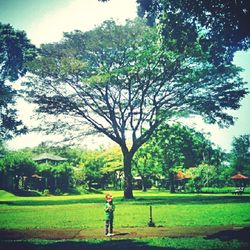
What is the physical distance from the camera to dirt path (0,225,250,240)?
13.4 metres

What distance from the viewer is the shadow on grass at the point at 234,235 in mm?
12266

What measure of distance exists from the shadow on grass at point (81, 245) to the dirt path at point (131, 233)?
1.06m

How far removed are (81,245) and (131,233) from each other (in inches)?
122

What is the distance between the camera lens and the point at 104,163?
71125 mm

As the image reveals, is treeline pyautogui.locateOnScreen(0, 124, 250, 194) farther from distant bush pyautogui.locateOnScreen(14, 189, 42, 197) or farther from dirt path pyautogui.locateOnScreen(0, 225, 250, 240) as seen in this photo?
dirt path pyautogui.locateOnScreen(0, 225, 250, 240)

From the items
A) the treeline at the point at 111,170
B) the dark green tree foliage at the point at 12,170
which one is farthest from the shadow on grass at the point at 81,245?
the dark green tree foliage at the point at 12,170

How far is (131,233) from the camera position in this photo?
46.5 ft

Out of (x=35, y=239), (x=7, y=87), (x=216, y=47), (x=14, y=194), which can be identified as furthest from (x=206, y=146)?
(x=35, y=239)

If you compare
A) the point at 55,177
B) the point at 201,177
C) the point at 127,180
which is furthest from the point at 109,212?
the point at 201,177

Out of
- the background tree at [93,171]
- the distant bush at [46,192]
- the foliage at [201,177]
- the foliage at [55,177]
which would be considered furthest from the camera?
the background tree at [93,171]

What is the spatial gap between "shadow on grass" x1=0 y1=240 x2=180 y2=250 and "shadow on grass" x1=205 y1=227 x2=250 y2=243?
2.77m

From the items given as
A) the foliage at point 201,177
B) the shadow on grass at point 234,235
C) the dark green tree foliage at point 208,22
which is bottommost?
the shadow on grass at point 234,235

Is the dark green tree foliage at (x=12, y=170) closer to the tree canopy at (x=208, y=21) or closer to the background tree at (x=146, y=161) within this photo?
the background tree at (x=146, y=161)

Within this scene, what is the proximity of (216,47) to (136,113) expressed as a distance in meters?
20.3
